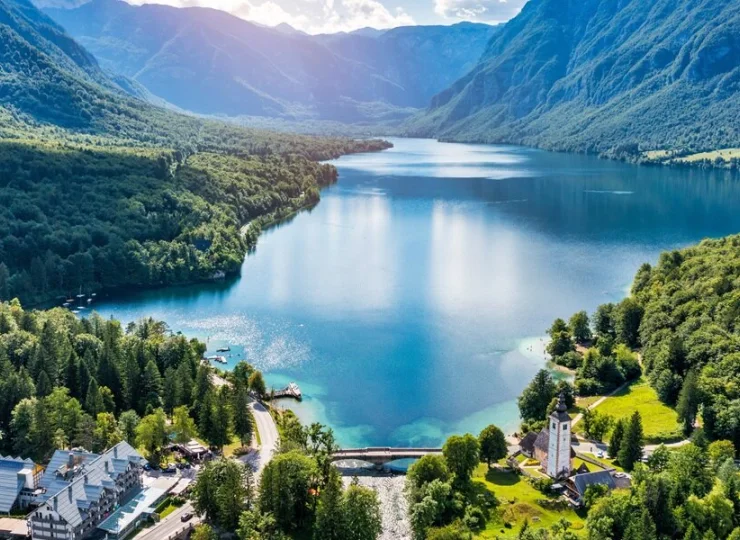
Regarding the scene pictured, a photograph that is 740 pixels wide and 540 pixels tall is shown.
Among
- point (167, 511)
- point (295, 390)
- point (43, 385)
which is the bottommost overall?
point (167, 511)

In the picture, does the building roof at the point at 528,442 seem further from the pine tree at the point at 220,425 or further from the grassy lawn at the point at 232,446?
the pine tree at the point at 220,425

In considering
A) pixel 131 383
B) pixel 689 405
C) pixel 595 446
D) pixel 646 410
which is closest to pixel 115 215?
pixel 131 383

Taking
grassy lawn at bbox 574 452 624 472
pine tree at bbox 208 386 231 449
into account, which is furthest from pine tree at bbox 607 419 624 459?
pine tree at bbox 208 386 231 449

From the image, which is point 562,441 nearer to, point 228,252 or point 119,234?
point 228,252

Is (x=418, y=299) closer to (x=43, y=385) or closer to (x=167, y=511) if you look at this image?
(x=43, y=385)

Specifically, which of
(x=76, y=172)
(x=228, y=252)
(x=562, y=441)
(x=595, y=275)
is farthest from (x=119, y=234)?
(x=562, y=441)

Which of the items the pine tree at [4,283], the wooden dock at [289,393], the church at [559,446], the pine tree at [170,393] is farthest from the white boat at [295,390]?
the pine tree at [4,283]
